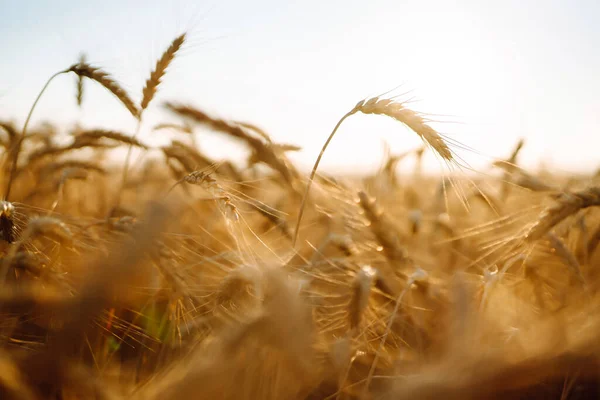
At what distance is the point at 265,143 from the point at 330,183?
0.37m

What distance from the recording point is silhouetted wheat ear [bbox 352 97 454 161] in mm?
1421

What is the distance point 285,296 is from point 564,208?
1007 mm

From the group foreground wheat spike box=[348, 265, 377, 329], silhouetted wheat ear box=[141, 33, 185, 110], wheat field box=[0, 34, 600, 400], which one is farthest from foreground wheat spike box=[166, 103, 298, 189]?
foreground wheat spike box=[348, 265, 377, 329]

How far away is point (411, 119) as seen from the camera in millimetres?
1447

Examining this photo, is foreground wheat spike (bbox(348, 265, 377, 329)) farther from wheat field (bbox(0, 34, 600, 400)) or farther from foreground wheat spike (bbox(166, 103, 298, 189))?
foreground wheat spike (bbox(166, 103, 298, 189))

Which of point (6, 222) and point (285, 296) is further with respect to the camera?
point (6, 222)

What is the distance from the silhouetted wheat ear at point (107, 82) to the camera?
1.91 metres

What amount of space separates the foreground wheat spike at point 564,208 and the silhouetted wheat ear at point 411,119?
14.0 inches

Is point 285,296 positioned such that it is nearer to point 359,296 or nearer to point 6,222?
point 359,296

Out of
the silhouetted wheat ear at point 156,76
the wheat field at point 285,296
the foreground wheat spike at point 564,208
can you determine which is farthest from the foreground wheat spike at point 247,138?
the foreground wheat spike at point 564,208

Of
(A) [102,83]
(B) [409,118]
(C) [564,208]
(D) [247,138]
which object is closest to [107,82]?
(A) [102,83]

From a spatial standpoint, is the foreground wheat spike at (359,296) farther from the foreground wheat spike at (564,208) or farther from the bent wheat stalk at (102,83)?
the bent wheat stalk at (102,83)

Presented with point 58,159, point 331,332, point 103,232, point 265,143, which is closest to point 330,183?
point 265,143

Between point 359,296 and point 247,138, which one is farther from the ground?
point 247,138
